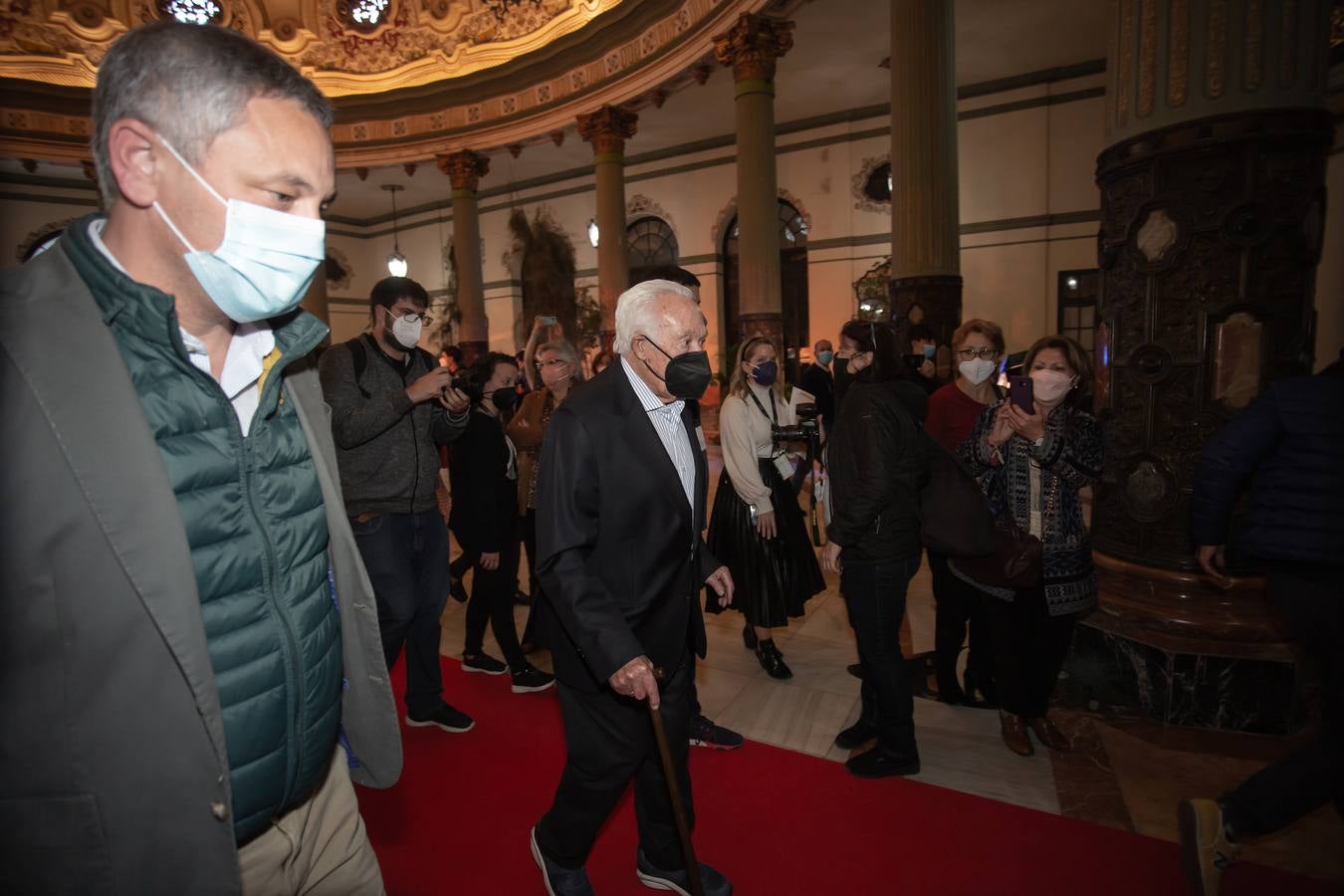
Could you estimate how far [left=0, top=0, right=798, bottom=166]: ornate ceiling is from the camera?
41.6ft

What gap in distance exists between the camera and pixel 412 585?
3047mm

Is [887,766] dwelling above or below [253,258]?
below

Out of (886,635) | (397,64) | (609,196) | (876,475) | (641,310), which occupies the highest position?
(397,64)

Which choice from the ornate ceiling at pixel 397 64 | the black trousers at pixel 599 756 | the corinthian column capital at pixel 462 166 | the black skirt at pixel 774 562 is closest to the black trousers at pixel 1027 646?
the black skirt at pixel 774 562

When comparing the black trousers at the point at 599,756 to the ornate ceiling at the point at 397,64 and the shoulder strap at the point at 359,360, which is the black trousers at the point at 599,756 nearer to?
the shoulder strap at the point at 359,360

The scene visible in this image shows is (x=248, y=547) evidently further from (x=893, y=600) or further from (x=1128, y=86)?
(x=1128, y=86)

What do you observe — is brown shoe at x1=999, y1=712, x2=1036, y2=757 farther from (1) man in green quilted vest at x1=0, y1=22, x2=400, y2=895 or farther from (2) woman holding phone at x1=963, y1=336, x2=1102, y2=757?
(1) man in green quilted vest at x1=0, y1=22, x2=400, y2=895

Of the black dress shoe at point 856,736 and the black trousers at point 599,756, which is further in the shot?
the black dress shoe at point 856,736

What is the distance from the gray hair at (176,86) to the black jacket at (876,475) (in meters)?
2.27

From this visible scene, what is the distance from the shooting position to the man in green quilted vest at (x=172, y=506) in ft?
2.96

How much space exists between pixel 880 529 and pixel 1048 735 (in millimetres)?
1245

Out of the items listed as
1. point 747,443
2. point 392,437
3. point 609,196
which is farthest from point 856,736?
point 609,196

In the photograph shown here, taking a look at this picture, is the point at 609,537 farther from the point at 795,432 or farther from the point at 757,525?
the point at 795,432

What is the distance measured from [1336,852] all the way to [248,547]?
343 cm
